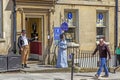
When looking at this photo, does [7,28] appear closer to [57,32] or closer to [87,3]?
[57,32]

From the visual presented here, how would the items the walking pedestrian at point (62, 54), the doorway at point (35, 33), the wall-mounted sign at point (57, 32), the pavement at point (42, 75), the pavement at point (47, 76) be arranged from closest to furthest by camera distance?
the pavement at point (47, 76) < the pavement at point (42, 75) < the walking pedestrian at point (62, 54) < the wall-mounted sign at point (57, 32) < the doorway at point (35, 33)

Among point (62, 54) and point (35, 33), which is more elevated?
point (35, 33)

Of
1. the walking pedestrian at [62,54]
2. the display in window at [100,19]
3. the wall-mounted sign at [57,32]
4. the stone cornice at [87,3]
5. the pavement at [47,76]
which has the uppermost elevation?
the stone cornice at [87,3]

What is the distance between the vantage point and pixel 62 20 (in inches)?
893

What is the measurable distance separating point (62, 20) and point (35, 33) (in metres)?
1.73

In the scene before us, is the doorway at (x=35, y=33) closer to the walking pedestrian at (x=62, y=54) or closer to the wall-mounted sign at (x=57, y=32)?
the wall-mounted sign at (x=57, y=32)

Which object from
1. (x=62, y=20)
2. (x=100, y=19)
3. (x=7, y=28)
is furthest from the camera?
(x=100, y=19)

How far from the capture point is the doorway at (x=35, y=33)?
2243 cm

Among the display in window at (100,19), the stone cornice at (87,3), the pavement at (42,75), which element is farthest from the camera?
the display in window at (100,19)

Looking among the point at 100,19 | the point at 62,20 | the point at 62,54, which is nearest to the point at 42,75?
the point at 62,54

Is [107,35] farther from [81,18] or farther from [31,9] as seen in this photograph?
[31,9]

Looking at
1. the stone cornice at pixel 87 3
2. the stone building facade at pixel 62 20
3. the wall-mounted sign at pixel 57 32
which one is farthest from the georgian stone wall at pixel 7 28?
the stone cornice at pixel 87 3

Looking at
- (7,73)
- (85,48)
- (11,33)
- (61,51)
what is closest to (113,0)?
(85,48)

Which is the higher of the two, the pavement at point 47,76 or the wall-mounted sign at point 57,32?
the wall-mounted sign at point 57,32
